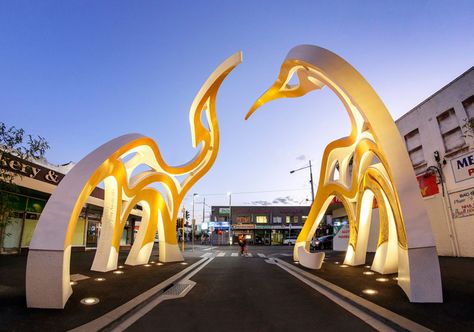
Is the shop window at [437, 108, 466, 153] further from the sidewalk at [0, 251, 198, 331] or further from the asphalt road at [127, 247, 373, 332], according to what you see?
the sidewalk at [0, 251, 198, 331]

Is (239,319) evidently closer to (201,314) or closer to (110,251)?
(201,314)

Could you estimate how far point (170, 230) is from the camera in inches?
580

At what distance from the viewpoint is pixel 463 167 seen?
15.9 m

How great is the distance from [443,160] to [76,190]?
62.0 feet

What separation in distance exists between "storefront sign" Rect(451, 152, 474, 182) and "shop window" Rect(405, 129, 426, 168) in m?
2.33

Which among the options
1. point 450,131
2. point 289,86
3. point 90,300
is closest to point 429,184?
point 450,131

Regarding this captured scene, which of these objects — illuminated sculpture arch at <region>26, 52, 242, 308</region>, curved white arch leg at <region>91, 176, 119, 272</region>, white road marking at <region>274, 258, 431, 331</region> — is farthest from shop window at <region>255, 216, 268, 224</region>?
white road marking at <region>274, 258, 431, 331</region>

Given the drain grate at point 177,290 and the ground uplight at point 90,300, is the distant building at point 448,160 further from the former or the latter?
the ground uplight at point 90,300

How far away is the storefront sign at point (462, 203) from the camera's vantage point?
50.8ft

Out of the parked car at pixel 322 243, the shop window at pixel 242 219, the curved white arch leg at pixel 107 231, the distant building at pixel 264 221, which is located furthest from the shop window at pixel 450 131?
the shop window at pixel 242 219

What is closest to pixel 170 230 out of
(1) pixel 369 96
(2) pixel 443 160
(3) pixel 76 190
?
(3) pixel 76 190

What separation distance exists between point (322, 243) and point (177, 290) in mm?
27457

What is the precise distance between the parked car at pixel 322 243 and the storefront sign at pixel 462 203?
15218 mm

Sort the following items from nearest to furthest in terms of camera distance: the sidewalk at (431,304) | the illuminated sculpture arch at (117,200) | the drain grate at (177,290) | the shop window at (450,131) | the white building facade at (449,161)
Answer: the sidewalk at (431,304), the illuminated sculpture arch at (117,200), the drain grate at (177,290), the white building facade at (449,161), the shop window at (450,131)
